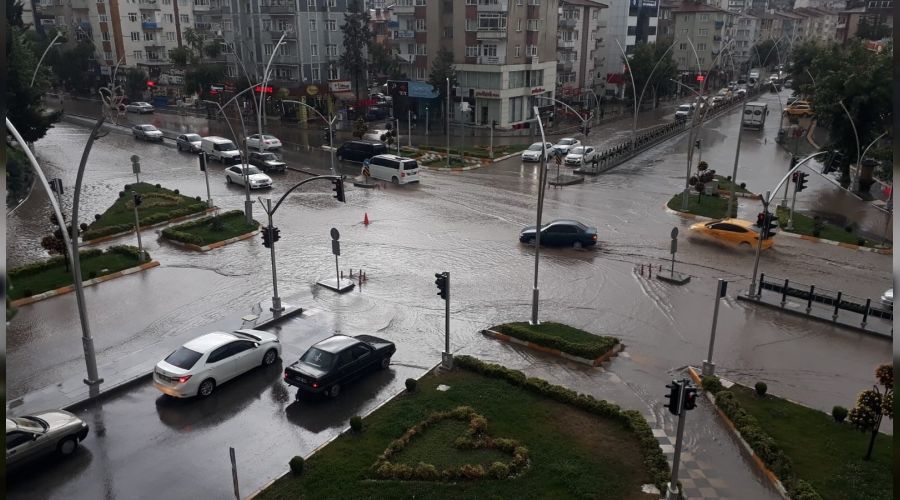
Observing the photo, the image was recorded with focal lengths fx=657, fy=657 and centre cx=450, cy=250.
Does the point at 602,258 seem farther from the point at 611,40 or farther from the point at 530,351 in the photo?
the point at 611,40

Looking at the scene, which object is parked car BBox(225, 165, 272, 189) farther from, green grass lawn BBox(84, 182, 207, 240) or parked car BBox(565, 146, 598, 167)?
parked car BBox(565, 146, 598, 167)

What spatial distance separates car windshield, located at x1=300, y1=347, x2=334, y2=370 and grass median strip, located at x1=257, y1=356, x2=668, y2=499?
1.92 meters

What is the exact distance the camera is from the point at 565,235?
98.8ft

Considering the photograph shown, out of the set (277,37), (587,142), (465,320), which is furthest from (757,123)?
(465,320)

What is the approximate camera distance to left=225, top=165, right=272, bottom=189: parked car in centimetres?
4066

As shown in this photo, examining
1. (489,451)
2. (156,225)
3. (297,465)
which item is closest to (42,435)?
(297,465)

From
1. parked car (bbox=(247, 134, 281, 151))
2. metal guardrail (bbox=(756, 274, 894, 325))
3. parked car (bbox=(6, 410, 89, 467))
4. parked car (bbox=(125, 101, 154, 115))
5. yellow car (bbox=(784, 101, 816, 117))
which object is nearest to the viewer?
parked car (bbox=(6, 410, 89, 467))

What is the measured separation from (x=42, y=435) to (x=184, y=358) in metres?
3.78

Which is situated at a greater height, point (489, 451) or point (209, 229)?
point (209, 229)

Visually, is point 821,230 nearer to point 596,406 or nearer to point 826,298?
point 826,298

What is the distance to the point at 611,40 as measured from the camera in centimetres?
9606

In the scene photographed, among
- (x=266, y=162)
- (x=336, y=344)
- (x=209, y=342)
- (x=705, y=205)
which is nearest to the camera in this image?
(x=209, y=342)

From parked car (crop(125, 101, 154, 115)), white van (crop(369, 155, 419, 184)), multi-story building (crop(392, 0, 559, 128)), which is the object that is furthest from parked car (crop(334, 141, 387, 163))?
parked car (crop(125, 101, 154, 115))

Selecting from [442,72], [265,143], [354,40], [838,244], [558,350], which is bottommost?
[558,350]
